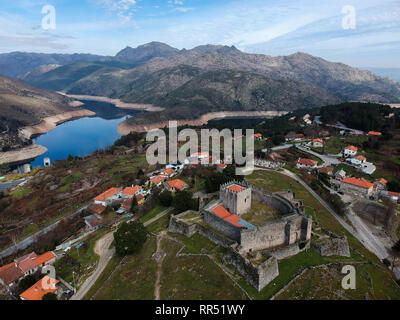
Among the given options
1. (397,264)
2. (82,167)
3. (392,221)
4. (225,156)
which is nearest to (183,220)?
(397,264)

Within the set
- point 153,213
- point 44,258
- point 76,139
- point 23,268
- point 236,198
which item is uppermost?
point 236,198

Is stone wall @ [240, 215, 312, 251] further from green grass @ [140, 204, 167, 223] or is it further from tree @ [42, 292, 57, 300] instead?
tree @ [42, 292, 57, 300]

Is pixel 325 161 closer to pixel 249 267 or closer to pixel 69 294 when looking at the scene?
pixel 249 267

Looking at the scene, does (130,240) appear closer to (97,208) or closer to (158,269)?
(158,269)

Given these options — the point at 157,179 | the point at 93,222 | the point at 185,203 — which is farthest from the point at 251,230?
the point at 157,179

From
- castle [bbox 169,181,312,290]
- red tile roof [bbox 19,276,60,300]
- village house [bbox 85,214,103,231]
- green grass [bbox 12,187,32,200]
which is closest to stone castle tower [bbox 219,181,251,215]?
castle [bbox 169,181,312,290]

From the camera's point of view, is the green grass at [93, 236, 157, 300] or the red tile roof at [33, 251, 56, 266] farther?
the red tile roof at [33, 251, 56, 266]
